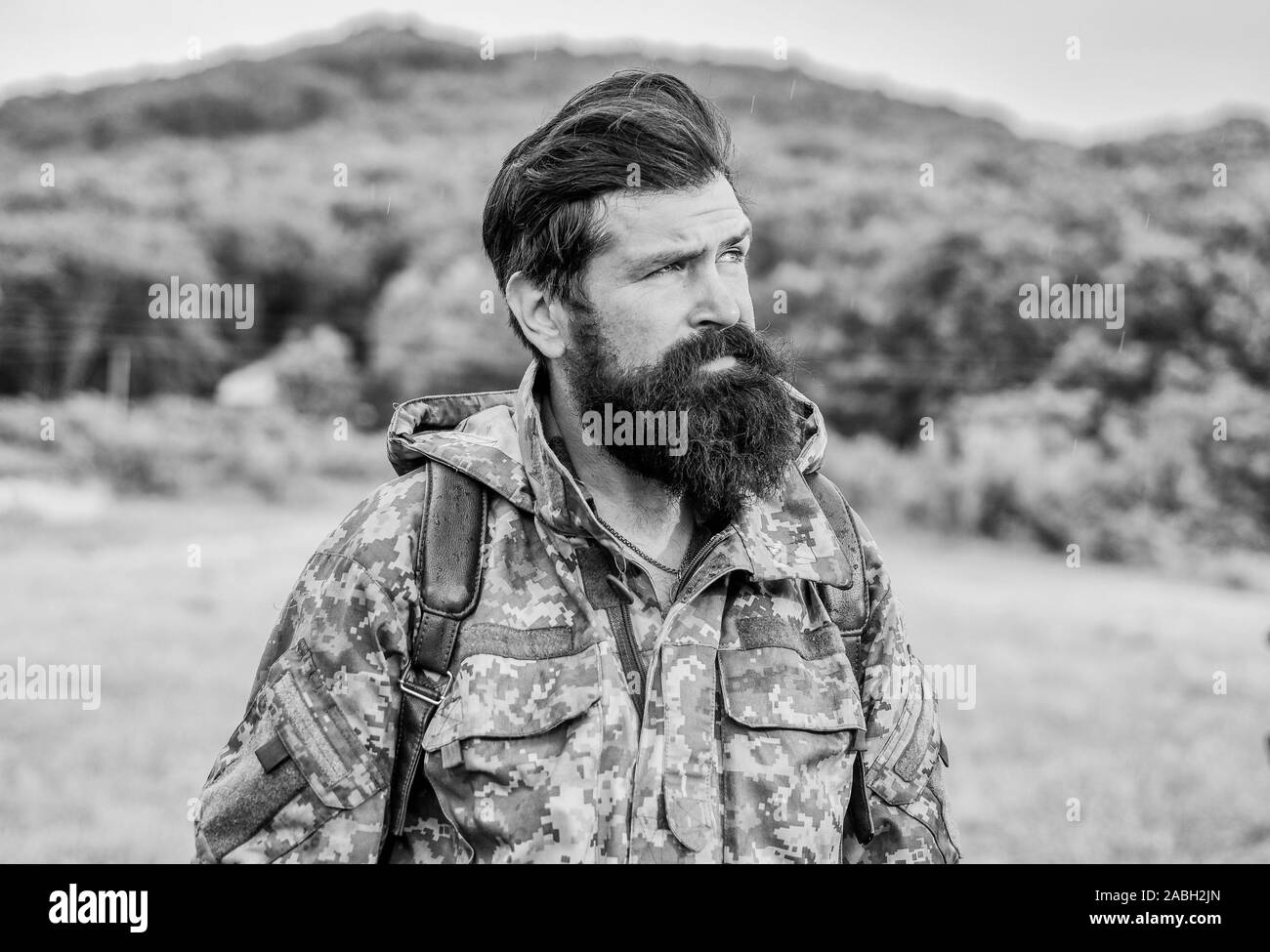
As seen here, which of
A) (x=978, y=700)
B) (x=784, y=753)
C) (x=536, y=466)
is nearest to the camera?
(x=784, y=753)

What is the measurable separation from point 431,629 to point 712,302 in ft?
2.93

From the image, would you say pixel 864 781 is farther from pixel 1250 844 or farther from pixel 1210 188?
pixel 1210 188

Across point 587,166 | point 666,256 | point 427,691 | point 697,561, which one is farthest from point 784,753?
point 587,166

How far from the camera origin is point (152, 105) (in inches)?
1651

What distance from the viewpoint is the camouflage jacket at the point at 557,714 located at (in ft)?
6.93

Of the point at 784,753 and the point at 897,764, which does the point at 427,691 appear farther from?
the point at 897,764

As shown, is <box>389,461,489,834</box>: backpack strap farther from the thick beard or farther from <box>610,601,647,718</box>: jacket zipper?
the thick beard

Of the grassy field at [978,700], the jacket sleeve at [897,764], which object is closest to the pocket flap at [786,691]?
the jacket sleeve at [897,764]

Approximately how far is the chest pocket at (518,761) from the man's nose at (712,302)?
81 centimetres

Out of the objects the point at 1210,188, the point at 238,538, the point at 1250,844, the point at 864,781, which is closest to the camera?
the point at 864,781

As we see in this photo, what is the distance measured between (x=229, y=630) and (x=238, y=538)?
6966mm

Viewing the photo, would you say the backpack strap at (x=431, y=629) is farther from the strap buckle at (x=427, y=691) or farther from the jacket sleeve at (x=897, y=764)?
the jacket sleeve at (x=897, y=764)

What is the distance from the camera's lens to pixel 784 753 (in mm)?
2248

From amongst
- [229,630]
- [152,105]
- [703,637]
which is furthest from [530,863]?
[152,105]
